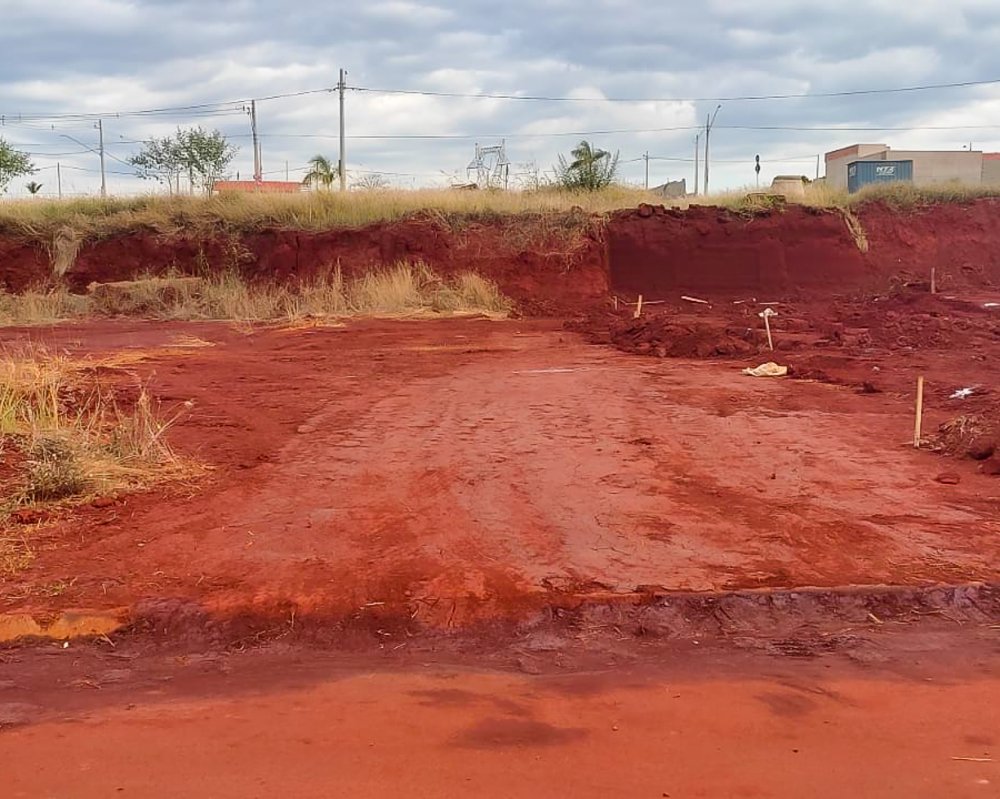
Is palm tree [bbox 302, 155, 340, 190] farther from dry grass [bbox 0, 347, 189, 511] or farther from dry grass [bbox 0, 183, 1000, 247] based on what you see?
dry grass [bbox 0, 347, 189, 511]

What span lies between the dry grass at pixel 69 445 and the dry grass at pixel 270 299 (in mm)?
11808

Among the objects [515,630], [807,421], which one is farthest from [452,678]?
[807,421]

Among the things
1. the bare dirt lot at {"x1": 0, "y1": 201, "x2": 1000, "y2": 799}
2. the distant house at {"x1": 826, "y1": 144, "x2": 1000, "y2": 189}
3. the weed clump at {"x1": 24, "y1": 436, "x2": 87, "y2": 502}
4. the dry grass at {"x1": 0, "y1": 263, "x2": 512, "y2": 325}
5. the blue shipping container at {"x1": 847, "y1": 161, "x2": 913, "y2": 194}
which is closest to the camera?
A: the bare dirt lot at {"x1": 0, "y1": 201, "x2": 1000, "y2": 799}

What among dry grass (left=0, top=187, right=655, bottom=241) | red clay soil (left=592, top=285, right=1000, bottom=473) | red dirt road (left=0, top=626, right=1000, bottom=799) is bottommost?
red dirt road (left=0, top=626, right=1000, bottom=799)

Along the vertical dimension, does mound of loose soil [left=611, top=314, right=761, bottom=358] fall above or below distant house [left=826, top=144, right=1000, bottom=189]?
below

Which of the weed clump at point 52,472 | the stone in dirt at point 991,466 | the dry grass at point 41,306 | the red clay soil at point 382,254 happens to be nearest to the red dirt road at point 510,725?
the weed clump at point 52,472

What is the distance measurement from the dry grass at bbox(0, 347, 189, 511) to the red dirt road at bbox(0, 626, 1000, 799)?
225 centimetres

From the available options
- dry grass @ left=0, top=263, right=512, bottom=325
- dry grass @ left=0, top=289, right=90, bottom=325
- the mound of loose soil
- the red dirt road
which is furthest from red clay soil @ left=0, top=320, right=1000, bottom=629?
dry grass @ left=0, top=289, right=90, bottom=325

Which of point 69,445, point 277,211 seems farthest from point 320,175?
point 69,445

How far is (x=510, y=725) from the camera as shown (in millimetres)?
3180

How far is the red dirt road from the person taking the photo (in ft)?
9.12

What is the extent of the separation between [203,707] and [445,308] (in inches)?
690

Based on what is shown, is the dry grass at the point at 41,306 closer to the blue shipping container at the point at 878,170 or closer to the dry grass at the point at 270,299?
the dry grass at the point at 270,299

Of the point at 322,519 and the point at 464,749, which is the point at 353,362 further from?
the point at 464,749
